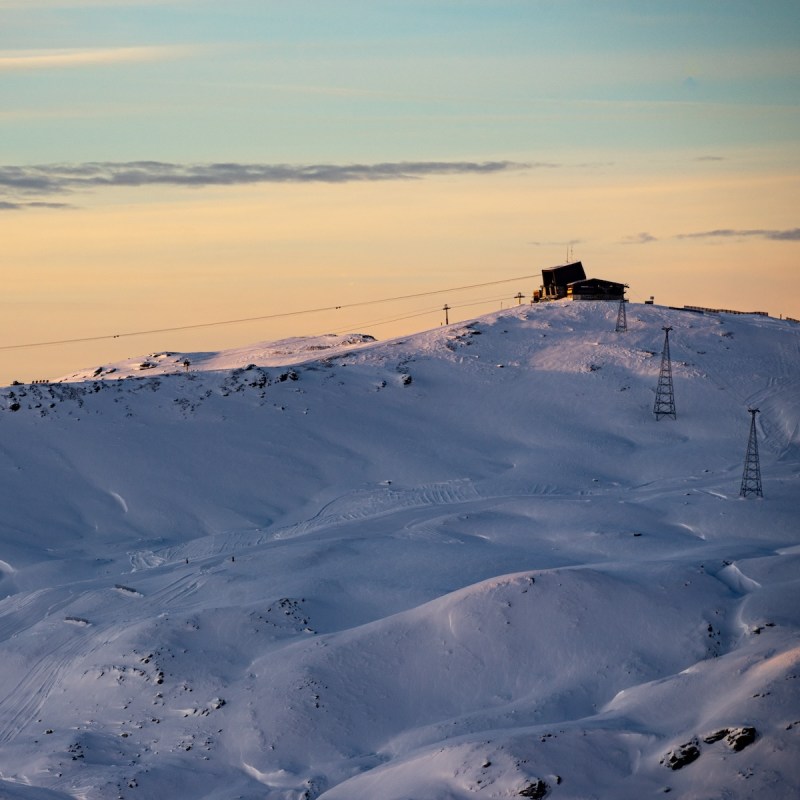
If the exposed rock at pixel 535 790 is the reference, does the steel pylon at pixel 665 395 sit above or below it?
above

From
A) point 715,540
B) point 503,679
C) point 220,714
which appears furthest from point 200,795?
point 715,540

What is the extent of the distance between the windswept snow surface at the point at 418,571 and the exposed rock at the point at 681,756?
15 centimetres

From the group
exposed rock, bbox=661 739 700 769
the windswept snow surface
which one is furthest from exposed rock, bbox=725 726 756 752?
exposed rock, bbox=661 739 700 769

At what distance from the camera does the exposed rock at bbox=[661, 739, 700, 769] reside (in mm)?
36119

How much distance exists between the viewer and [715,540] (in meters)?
59.2

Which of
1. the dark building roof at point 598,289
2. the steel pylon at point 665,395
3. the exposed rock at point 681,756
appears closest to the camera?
the exposed rock at point 681,756

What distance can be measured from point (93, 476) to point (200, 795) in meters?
32.9

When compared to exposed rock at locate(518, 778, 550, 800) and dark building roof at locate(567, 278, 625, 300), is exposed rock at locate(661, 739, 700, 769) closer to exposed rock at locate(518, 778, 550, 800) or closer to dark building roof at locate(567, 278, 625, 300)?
exposed rock at locate(518, 778, 550, 800)

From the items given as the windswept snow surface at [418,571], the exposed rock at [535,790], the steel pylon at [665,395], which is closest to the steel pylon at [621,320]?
the windswept snow surface at [418,571]

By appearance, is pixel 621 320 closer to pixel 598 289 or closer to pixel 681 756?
pixel 598 289

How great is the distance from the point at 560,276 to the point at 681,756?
69.1 m

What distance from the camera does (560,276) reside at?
10262 centimetres

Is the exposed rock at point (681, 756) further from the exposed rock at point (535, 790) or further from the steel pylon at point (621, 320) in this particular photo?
the steel pylon at point (621, 320)

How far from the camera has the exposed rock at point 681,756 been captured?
3612cm
